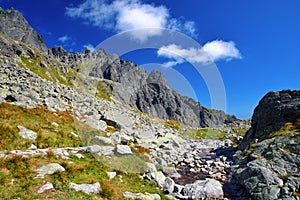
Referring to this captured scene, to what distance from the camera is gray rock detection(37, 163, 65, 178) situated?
12.8 m

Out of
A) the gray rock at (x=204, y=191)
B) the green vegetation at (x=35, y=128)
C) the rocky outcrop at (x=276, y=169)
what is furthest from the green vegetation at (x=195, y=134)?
the gray rock at (x=204, y=191)

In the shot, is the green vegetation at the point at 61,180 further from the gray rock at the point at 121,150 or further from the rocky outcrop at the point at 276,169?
the rocky outcrop at the point at 276,169

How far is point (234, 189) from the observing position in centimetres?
1802

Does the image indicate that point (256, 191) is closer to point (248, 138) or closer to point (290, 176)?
point (290, 176)

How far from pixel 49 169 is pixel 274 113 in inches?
1362

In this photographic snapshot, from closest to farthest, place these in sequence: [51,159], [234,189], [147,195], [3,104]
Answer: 1. [147,195]
2. [51,159]
3. [234,189]
4. [3,104]

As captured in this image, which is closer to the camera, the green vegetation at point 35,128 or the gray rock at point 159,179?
the gray rock at point 159,179

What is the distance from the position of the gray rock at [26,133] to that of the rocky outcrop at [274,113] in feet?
99.4

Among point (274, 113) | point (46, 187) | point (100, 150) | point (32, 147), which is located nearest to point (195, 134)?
point (274, 113)

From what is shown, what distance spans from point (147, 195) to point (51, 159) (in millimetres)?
7209

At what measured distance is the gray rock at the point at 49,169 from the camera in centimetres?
1283

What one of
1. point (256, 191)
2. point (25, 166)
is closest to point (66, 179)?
point (25, 166)

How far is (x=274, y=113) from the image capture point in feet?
116

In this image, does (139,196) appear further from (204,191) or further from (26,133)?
(26,133)
